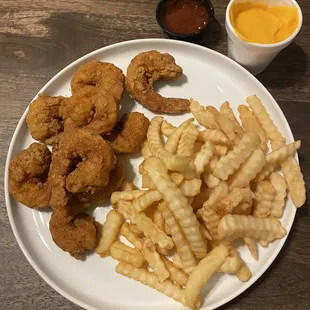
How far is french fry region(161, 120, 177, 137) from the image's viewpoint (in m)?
1.65

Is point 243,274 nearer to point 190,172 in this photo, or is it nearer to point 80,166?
point 190,172

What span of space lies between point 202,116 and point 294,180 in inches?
16.9

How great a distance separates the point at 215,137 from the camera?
1541mm

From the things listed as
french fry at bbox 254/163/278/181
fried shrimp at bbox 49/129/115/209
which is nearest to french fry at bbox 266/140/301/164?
french fry at bbox 254/163/278/181

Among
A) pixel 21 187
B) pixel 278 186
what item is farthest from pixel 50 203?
pixel 278 186

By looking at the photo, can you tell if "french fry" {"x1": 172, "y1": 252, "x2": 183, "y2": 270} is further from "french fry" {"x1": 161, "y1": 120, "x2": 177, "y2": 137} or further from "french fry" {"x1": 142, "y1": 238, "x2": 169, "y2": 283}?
"french fry" {"x1": 161, "y1": 120, "x2": 177, "y2": 137}

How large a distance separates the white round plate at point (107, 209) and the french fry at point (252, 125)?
0.10 metres

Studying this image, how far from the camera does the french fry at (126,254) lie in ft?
4.99

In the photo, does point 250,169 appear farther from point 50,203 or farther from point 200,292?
point 50,203

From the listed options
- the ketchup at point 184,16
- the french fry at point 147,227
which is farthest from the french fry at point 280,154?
the ketchup at point 184,16

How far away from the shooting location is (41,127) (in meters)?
1.68

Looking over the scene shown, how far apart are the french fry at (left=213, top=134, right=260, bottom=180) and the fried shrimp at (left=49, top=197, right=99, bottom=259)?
53 cm

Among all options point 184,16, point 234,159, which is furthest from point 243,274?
point 184,16

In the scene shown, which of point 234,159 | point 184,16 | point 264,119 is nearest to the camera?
point 234,159
